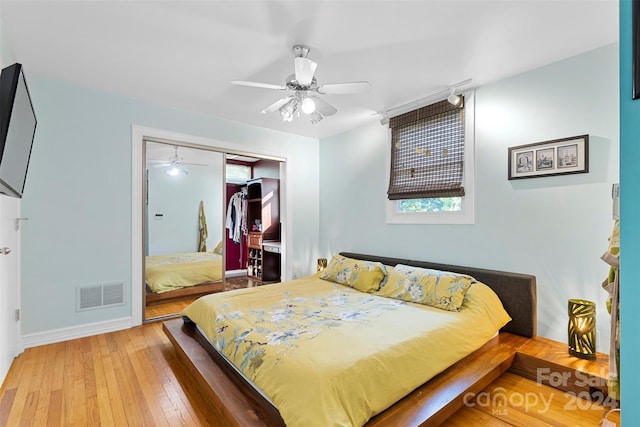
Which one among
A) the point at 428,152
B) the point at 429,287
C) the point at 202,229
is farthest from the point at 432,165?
the point at 202,229

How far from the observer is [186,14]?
197 cm

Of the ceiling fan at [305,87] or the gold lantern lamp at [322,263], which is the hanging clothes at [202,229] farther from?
the ceiling fan at [305,87]

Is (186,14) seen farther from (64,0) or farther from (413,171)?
(413,171)

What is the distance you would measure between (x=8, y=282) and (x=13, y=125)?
1.50 metres

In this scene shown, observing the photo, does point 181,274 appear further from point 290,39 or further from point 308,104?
point 290,39

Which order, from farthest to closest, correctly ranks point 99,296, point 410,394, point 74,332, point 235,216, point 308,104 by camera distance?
point 235,216 < point 99,296 < point 74,332 < point 308,104 < point 410,394

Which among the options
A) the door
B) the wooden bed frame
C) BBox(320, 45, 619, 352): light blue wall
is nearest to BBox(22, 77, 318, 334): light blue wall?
the door

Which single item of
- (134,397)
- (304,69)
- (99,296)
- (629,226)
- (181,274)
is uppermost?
(304,69)

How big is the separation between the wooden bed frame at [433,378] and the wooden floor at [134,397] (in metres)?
0.12

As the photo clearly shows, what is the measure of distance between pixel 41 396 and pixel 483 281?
361 centimetres

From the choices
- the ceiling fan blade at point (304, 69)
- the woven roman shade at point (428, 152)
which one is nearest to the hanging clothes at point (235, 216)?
the woven roman shade at point (428, 152)

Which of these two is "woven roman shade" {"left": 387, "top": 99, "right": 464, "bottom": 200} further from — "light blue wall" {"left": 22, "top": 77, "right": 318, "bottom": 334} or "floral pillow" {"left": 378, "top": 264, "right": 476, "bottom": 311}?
"light blue wall" {"left": 22, "top": 77, "right": 318, "bottom": 334}

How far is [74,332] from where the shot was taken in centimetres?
300

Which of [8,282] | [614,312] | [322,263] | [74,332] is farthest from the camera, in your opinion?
[322,263]
